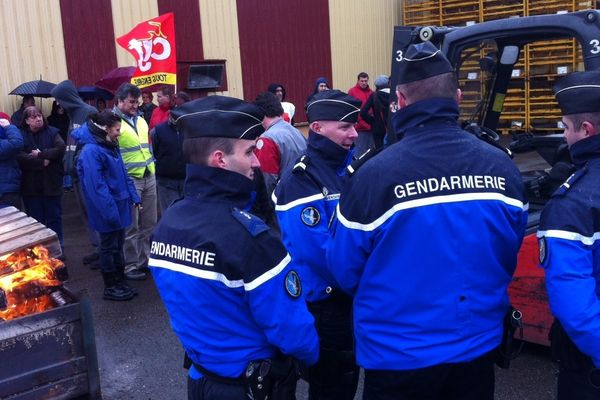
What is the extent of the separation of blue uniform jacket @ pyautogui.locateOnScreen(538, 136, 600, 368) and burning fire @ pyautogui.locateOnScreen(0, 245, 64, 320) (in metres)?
3.09

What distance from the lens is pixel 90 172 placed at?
237 inches

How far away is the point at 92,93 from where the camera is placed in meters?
11.1

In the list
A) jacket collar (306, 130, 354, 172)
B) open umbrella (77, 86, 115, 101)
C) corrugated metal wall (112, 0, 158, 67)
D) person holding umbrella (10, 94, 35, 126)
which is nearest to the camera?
jacket collar (306, 130, 354, 172)

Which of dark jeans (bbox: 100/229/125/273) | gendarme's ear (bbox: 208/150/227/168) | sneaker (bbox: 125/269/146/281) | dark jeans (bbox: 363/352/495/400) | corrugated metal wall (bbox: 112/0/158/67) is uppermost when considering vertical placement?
corrugated metal wall (bbox: 112/0/158/67)

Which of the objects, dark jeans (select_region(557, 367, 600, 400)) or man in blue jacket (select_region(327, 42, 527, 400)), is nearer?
man in blue jacket (select_region(327, 42, 527, 400))

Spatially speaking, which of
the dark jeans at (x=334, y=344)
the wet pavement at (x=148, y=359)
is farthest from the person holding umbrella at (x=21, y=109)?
the dark jeans at (x=334, y=344)

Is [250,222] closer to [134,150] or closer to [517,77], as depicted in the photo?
[517,77]

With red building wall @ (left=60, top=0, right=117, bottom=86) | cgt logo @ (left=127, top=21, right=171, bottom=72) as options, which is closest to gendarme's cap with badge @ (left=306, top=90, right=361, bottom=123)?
cgt logo @ (left=127, top=21, right=171, bottom=72)

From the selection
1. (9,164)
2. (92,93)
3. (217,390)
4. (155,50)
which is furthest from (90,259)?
(217,390)

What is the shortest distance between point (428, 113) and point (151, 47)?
7968mm

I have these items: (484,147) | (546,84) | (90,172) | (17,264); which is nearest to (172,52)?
(90,172)

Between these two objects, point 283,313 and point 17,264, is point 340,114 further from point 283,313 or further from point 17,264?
point 17,264

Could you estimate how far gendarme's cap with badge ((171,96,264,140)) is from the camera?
2.41m

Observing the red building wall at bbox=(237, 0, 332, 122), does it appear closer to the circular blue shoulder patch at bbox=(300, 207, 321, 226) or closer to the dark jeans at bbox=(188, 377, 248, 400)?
the circular blue shoulder patch at bbox=(300, 207, 321, 226)
